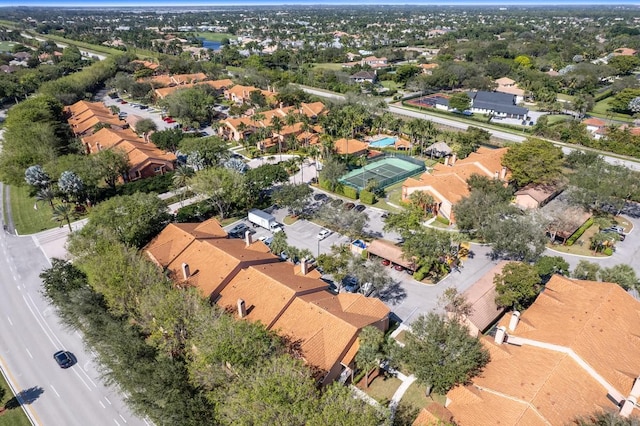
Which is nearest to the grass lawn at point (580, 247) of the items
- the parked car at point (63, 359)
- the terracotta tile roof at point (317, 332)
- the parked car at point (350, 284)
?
the parked car at point (350, 284)

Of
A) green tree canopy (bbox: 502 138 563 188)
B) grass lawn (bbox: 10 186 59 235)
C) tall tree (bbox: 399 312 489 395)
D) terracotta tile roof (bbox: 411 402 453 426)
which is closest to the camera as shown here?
terracotta tile roof (bbox: 411 402 453 426)

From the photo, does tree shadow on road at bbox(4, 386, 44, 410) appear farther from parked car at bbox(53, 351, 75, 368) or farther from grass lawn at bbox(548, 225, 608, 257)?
grass lawn at bbox(548, 225, 608, 257)

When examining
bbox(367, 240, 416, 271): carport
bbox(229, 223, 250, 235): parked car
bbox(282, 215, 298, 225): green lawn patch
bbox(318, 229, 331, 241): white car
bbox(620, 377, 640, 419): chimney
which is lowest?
bbox(229, 223, 250, 235): parked car

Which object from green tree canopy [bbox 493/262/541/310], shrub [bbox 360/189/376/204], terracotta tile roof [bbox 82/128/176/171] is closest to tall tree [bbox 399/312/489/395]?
green tree canopy [bbox 493/262/541/310]

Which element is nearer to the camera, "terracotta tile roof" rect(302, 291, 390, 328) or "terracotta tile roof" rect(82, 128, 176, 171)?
"terracotta tile roof" rect(302, 291, 390, 328)

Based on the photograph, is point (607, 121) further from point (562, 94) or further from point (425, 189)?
point (425, 189)

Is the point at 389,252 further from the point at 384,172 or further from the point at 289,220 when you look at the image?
the point at 384,172

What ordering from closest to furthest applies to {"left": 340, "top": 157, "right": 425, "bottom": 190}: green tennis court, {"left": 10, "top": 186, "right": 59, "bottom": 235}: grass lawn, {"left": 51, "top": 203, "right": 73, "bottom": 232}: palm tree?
{"left": 51, "top": 203, "right": 73, "bottom": 232}: palm tree → {"left": 10, "top": 186, "right": 59, "bottom": 235}: grass lawn → {"left": 340, "top": 157, "right": 425, "bottom": 190}: green tennis court
